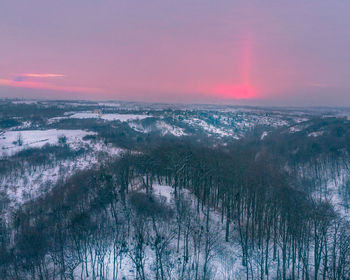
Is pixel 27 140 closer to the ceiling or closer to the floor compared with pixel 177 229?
closer to the ceiling

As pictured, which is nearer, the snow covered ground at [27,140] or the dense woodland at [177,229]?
the dense woodland at [177,229]

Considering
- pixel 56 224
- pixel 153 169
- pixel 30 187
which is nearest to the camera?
pixel 56 224

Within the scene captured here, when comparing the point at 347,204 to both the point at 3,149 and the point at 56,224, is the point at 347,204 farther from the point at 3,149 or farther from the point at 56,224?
the point at 3,149

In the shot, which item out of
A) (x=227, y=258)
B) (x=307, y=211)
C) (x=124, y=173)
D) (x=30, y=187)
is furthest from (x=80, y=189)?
(x=307, y=211)

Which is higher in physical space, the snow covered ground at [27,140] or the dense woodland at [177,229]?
the snow covered ground at [27,140]

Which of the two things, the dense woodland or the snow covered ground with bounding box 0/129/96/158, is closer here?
the dense woodland

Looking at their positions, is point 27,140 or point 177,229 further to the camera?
point 27,140

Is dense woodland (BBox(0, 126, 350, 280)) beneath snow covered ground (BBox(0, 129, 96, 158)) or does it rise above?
beneath

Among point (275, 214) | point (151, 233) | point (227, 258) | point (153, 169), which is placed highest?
point (153, 169)
